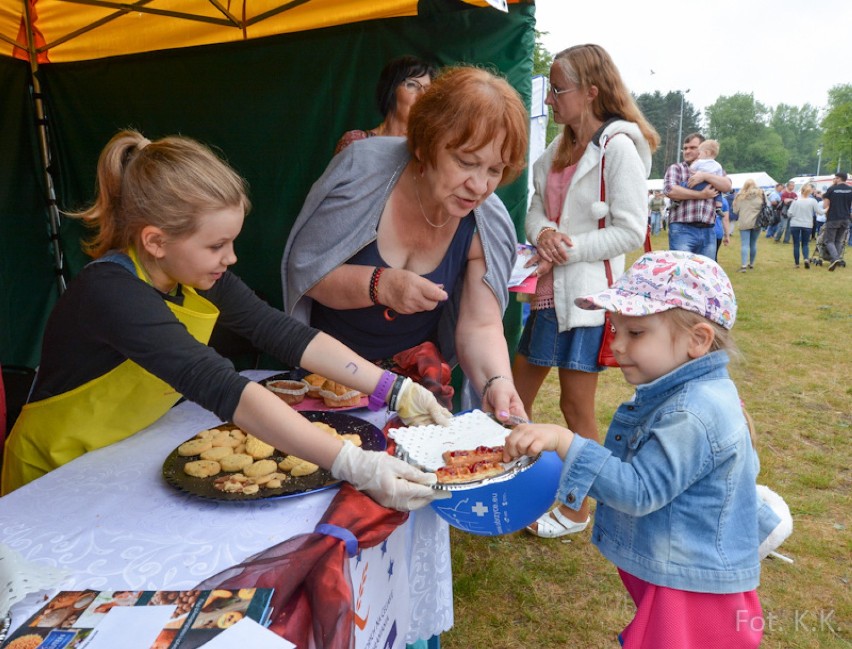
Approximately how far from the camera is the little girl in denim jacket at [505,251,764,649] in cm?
123

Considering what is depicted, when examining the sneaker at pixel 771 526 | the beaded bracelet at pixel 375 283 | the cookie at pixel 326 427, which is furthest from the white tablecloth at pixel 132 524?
the sneaker at pixel 771 526

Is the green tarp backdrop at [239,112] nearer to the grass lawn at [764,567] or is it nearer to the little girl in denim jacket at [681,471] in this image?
the grass lawn at [764,567]

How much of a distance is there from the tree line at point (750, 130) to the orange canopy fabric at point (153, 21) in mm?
60047

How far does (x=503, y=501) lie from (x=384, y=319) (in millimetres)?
879

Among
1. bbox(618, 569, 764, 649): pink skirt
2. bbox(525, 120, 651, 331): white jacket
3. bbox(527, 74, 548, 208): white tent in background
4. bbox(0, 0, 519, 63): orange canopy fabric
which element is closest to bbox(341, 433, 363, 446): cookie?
bbox(618, 569, 764, 649): pink skirt

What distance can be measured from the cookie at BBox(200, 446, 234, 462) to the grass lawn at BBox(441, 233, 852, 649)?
116 centimetres

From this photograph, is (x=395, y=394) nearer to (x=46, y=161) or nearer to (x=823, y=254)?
(x=46, y=161)

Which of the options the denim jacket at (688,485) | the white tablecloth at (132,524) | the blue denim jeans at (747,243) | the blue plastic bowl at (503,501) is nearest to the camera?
the white tablecloth at (132,524)

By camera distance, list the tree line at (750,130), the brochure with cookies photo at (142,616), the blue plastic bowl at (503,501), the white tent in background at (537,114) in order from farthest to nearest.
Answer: the tree line at (750,130)
the white tent in background at (537,114)
the blue plastic bowl at (503,501)
the brochure with cookies photo at (142,616)

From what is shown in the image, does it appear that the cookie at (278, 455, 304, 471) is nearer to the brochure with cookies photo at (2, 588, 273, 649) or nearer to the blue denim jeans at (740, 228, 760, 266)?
the brochure with cookies photo at (2, 588, 273, 649)

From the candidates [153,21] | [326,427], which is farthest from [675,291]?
[153,21]

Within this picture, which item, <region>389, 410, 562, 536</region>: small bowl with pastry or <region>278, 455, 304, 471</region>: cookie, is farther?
<region>278, 455, 304, 471</region>: cookie

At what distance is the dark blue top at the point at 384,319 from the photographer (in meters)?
1.88

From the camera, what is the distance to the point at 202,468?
4.03 ft
